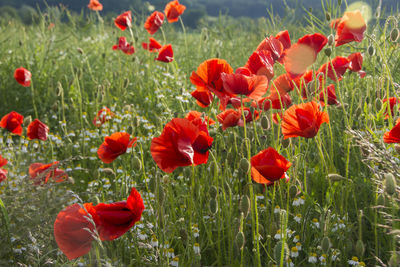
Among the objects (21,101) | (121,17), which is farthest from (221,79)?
(21,101)

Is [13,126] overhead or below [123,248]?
overhead

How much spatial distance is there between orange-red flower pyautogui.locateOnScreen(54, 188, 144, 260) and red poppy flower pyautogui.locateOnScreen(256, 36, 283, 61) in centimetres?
85

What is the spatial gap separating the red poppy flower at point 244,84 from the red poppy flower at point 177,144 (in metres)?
0.17

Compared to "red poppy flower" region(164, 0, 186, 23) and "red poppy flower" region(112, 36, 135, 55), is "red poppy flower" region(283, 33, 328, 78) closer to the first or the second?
"red poppy flower" region(164, 0, 186, 23)

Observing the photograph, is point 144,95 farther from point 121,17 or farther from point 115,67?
point 115,67

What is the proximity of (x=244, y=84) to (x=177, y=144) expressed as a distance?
0.31m

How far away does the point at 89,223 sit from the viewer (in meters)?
1.14

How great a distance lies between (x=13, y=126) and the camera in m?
2.38

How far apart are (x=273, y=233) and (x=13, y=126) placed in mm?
1609

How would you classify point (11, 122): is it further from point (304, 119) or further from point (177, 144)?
point (304, 119)

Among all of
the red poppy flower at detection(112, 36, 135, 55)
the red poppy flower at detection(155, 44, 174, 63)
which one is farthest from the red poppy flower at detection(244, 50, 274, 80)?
the red poppy flower at detection(112, 36, 135, 55)

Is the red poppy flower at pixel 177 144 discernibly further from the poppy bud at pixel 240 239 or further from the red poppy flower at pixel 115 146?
the red poppy flower at pixel 115 146

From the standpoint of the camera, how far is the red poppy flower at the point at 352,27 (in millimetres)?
1752

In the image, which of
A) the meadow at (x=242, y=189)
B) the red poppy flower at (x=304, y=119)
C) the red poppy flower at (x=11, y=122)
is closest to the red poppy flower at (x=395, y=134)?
the meadow at (x=242, y=189)
